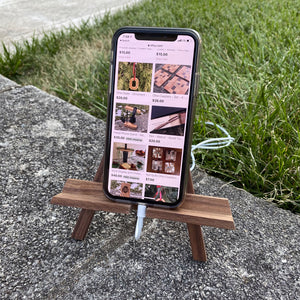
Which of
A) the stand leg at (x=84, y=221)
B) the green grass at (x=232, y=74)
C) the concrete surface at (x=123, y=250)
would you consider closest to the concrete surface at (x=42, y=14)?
the green grass at (x=232, y=74)

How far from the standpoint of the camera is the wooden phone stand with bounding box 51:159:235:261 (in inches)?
44.5

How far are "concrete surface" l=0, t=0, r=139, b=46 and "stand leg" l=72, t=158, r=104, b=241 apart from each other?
3070 mm

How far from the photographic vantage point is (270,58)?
2645mm

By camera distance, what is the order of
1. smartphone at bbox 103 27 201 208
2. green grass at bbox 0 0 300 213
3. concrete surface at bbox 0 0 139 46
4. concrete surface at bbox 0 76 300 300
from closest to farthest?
smartphone at bbox 103 27 201 208
concrete surface at bbox 0 76 300 300
green grass at bbox 0 0 300 213
concrete surface at bbox 0 0 139 46

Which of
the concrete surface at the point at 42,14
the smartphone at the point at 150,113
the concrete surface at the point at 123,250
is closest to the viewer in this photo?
the smartphone at the point at 150,113

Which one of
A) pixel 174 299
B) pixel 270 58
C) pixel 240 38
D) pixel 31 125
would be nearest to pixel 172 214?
pixel 174 299

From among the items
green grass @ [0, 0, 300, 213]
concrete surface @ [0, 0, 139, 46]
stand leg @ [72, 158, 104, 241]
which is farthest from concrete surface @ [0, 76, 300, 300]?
concrete surface @ [0, 0, 139, 46]

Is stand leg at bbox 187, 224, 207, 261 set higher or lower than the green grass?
lower

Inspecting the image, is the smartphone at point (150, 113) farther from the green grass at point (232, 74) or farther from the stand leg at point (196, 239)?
the green grass at point (232, 74)

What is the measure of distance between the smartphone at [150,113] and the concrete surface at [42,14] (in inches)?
124

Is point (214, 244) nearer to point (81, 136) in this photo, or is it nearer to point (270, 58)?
point (81, 136)

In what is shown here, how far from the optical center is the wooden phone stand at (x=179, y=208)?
3.71ft

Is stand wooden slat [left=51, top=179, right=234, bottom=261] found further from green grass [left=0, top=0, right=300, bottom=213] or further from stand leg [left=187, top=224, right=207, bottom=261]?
green grass [left=0, top=0, right=300, bottom=213]

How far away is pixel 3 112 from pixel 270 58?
185 centimetres
